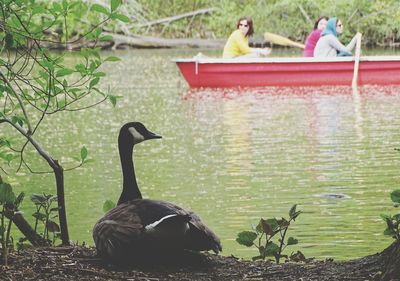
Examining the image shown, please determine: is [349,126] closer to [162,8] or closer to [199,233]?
[199,233]

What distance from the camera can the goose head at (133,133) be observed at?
5402 millimetres

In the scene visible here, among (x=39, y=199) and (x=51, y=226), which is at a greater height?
(x=39, y=199)

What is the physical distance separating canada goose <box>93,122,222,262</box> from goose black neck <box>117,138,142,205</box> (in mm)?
335

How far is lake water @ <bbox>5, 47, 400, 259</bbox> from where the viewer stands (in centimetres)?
860

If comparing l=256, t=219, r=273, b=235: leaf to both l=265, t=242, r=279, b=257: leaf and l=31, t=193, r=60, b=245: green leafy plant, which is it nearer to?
l=265, t=242, r=279, b=257: leaf

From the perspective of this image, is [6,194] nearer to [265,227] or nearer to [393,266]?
[265,227]

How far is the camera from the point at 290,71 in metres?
23.6

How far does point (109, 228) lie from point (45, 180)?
641 centimetres

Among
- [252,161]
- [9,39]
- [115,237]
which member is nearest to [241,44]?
[252,161]

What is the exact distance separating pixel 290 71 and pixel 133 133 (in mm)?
18354

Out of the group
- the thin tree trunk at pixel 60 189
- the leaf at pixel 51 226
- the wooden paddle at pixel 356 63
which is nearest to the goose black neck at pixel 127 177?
the thin tree trunk at pixel 60 189

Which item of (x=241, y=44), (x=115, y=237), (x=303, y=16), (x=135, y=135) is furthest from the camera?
(x=303, y=16)

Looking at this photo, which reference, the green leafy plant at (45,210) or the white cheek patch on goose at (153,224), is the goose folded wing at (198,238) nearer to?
the white cheek patch on goose at (153,224)

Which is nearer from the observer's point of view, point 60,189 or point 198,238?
point 198,238
